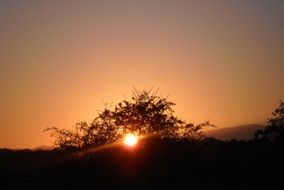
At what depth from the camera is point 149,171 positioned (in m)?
24.3

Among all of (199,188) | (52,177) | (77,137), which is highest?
(77,137)

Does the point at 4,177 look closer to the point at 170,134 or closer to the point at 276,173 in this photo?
the point at 170,134

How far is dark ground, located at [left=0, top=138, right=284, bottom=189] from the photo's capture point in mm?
23062

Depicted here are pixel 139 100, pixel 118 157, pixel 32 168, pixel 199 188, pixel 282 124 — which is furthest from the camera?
pixel 282 124

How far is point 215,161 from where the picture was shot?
2839cm

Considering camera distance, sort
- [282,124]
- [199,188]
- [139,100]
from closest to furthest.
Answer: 1. [199,188]
2. [139,100]
3. [282,124]

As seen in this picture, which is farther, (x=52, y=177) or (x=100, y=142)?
(x=100, y=142)

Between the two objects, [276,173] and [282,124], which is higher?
[282,124]

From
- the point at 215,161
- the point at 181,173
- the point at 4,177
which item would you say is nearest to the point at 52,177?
the point at 4,177

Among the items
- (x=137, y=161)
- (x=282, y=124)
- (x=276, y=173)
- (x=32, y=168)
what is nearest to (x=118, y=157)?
(x=137, y=161)

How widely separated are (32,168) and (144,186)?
6.18m

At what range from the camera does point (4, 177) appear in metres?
24.3

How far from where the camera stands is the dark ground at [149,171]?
23.1 meters

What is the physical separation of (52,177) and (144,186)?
4142 millimetres
